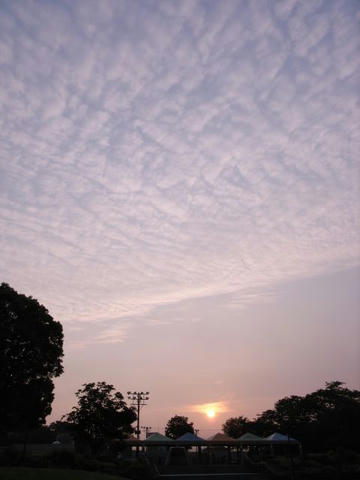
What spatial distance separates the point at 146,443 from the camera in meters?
48.6

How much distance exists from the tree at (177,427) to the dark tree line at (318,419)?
1158cm

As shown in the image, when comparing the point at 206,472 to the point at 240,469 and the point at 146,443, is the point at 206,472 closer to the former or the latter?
the point at 240,469

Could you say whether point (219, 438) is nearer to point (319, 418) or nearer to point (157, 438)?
point (157, 438)

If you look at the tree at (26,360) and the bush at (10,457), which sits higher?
the tree at (26,360)

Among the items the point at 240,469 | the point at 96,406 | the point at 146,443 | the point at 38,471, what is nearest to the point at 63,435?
the point at 146,443

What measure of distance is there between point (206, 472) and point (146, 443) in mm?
8183

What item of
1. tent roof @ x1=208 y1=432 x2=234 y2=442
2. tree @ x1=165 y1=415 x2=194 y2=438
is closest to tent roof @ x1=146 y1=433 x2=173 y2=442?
tent roof @ x1=208 y1=432 x2=234 y2=442

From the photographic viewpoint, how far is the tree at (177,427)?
103500mm

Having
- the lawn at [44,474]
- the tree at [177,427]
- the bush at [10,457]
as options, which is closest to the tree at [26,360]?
the bush at [10,457]

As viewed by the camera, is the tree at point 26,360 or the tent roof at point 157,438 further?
the tent roof at point 157,438

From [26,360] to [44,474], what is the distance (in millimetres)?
9580

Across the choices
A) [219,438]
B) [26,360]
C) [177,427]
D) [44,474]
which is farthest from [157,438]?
[177,427]

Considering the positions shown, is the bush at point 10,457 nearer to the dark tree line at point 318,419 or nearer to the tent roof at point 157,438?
the tent roof at point 157,438

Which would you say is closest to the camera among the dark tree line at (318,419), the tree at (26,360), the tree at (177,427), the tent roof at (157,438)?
the tree at (26,360)
